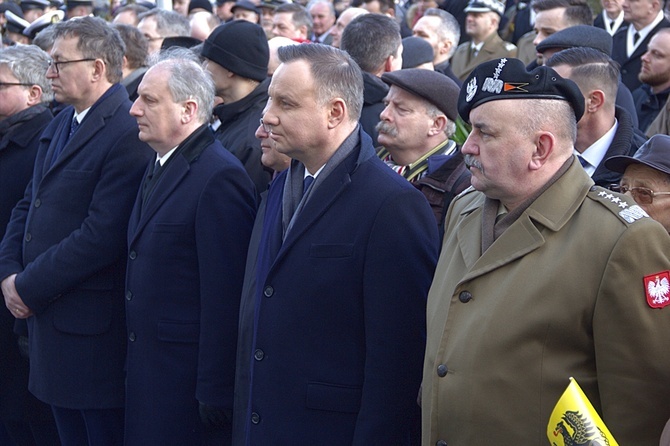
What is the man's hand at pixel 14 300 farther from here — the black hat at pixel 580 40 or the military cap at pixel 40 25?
the military cap at pixel 40 25

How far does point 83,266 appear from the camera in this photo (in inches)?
184

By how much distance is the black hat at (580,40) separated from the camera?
529cm

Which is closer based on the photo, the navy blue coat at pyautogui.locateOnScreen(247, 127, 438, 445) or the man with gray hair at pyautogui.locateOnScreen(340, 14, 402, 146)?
the navy blue coat at pyautogui.locateOnScreen(247, 127, 438, 445)

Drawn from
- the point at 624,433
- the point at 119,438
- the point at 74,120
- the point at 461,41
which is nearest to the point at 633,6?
the point at 461,41

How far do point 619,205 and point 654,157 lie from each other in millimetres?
567

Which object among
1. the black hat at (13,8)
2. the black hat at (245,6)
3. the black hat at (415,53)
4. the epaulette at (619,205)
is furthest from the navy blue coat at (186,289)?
the black hat at (13,8)

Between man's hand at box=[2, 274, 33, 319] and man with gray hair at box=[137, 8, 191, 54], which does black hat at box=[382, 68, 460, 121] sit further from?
man with gray hair at box=[137, 8, 191, 54]

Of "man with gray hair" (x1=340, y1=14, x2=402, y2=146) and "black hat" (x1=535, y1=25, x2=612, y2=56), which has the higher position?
"black hat" (x1=535, y1=25, x2=612, y2=56)

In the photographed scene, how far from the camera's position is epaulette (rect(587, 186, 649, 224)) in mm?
2686

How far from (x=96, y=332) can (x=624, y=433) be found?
2.94 metres

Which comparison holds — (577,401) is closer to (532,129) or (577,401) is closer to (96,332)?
(532,129)

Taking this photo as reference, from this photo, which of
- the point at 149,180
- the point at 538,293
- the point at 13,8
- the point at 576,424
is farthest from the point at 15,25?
the point at 576,424

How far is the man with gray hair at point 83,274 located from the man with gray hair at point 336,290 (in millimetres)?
1436

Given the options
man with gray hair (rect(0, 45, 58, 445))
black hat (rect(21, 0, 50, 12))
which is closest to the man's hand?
man with gray hair (rect(0, 45, 58, 445))
